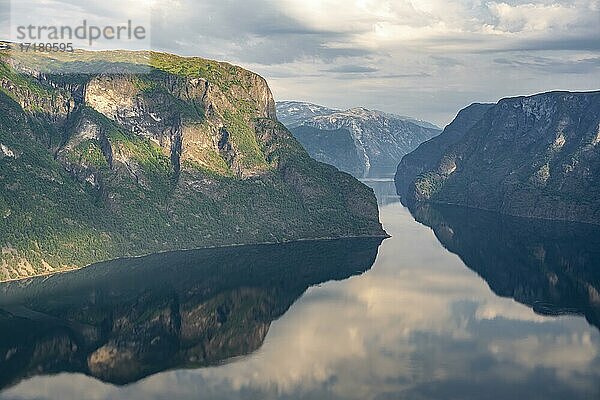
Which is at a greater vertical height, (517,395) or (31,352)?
(517,395)

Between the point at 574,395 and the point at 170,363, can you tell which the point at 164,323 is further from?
the point at 574,395

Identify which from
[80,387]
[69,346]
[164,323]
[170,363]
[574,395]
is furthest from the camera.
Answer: [164,323]

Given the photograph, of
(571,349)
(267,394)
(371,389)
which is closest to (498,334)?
(571,349)

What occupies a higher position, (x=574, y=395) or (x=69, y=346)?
(x=574, y=395)

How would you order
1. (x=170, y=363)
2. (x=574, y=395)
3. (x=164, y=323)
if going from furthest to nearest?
(x=164, y=323) → (x=170, y=363) → (x=574, y=395)

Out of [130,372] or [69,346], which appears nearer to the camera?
[130,372]

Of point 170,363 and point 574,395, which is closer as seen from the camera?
point 574,395

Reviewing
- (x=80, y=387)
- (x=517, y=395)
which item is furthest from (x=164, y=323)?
(x=517, y=395)

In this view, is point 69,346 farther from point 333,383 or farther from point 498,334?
point 498,334

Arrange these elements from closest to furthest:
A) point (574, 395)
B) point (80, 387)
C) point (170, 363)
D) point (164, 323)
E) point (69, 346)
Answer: point (574, 395) < point (80, 387) < point (170, 363) < point (69, 346) < point (164, 323)
